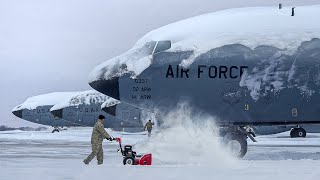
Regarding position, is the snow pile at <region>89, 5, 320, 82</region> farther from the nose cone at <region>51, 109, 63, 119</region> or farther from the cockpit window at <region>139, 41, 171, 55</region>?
the nose cone at <region>51, 109, 63, 119</region>

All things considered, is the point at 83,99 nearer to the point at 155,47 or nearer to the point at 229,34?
the point at 155,47

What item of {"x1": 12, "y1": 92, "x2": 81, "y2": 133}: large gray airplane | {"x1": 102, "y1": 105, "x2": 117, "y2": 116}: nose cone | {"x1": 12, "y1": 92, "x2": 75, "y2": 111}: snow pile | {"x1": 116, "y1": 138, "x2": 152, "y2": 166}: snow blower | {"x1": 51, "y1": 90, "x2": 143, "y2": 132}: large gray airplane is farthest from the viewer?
{"x1": 12, "y1": 92, "x2": 75, "y2": 111}: snow pile

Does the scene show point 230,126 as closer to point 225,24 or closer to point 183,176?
point 225,24

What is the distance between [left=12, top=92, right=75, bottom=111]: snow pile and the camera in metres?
64.4

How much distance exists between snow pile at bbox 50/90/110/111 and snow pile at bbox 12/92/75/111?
11.6 feet

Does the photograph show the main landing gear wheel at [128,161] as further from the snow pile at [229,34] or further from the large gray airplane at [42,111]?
the large gray airplane at [42,111]

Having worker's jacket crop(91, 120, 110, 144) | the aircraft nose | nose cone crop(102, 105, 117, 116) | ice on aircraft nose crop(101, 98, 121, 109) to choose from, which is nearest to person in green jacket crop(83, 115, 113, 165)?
worker's jacket crop(91, 120, 110, 144)

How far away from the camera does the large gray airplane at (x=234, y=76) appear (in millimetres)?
18859

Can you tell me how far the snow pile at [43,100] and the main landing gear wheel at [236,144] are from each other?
147 feet

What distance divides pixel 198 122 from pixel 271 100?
2740 millimetres

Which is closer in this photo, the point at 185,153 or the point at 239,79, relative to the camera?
the point at 239,79

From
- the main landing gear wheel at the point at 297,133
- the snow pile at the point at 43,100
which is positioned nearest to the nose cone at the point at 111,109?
the snow pile at the point at 43,100

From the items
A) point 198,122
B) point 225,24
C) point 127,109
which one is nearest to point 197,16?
point 225,24

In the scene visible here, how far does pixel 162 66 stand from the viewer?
63.1ft
